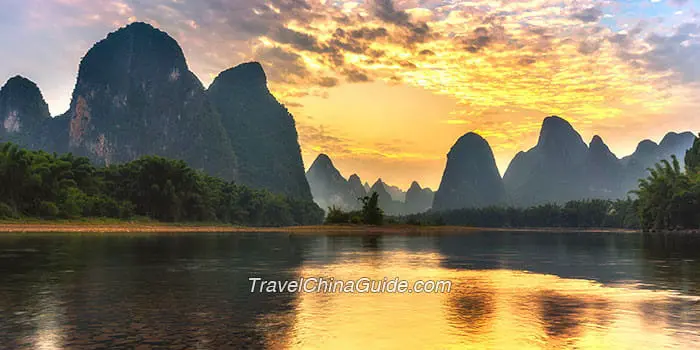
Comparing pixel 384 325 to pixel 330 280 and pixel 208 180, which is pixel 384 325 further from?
pixel 208 180

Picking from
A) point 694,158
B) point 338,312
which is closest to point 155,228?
point 338,312

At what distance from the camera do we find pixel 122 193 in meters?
103

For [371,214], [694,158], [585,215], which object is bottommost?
[371,214]

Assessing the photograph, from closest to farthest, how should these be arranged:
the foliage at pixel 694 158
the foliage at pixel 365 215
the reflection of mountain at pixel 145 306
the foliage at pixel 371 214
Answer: the reflection of mountain at pixel 145 306 < the foliage at pixel 365 215 < the foliage at pixel 371 214 < the foliage at pixel 694 158

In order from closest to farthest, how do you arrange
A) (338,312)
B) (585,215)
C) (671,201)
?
(338,312) → (671,201) → (585,215)

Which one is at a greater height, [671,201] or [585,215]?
[671,201]

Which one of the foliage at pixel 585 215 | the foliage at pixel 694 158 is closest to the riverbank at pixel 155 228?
the foliage at pixel 585 215

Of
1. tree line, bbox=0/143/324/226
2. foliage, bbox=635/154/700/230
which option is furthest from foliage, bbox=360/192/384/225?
foliage, bbox=635/154/700/230

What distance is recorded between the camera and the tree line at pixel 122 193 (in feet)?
238

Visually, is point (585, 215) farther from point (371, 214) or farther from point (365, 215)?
point (365, 215)

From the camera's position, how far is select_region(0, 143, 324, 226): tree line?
238ft

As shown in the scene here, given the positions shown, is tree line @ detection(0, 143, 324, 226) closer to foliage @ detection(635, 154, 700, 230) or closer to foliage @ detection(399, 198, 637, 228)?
foliage @ detection(399, 198, 637, 228)

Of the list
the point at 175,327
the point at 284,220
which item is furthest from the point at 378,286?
the point at 284,220

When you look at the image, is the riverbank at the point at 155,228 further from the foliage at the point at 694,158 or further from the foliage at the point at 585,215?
the foliage at the point at 694,158
